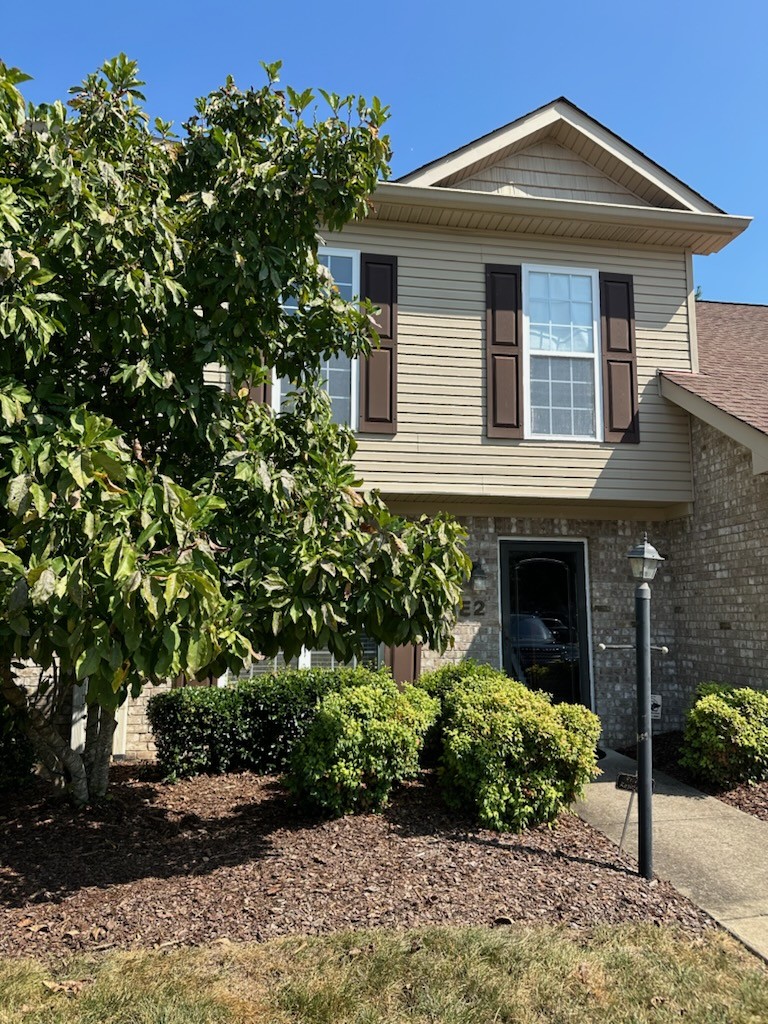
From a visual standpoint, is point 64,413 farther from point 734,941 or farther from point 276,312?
point 734,941

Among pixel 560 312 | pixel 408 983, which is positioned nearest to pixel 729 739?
pixel 408 983

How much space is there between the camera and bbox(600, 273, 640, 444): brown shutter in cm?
873

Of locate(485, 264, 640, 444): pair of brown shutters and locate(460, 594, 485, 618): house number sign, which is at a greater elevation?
locate(485, 264, 640, 444): pair of brown shutters

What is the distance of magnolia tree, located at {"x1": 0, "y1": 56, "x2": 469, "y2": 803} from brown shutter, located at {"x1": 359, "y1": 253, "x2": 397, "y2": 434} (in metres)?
2.76

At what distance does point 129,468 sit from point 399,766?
10.3ft

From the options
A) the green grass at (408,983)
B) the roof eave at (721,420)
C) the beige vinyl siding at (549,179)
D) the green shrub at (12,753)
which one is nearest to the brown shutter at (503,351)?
the beige vinyl siding at (549,179)

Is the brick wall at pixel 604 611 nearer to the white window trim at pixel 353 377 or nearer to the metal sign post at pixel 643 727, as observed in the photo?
the white window trim at pixel 353 377

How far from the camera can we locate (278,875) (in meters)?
4.44

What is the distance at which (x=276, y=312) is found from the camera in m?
5.02

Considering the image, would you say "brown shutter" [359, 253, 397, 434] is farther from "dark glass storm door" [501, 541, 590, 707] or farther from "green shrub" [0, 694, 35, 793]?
"green shrub" [0, 694, 35, 793]

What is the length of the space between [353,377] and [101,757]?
4.74 meters

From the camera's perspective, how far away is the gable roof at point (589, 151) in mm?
8727

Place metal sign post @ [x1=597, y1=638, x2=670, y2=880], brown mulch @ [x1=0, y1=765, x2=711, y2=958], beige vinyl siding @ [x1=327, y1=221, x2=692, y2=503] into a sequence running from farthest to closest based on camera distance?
beige vinyl siding @ [x1=327, y1=221, x2=692, y2=503] → metal sign post @ [x1=597, y1=638, x2=670, y2=880] → brown mulch @ [x1=0, y1=765, x2=711, y2=958]

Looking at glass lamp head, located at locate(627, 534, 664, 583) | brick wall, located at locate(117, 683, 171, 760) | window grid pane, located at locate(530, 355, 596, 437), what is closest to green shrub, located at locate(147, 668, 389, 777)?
brick wall, located at locate(117, 683, 171, 760)
